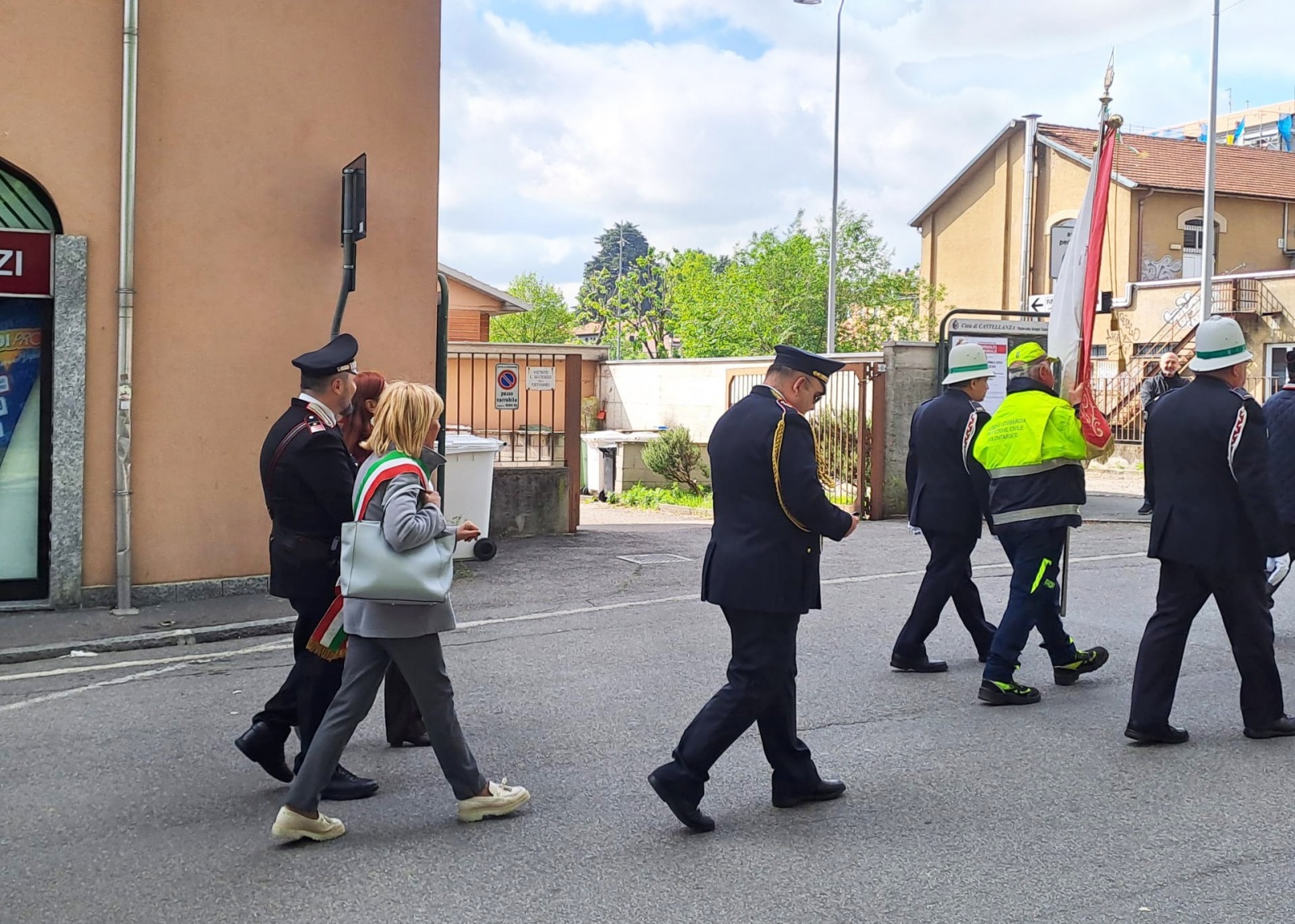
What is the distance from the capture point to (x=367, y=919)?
13.1 feet

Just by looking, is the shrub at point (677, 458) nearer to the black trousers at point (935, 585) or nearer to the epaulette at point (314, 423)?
the black trousers at point (935, 585)

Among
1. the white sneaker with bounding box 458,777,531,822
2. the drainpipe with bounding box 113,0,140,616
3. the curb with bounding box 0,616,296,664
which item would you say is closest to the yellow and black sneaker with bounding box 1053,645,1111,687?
the white sneaker with bounding box 458,777,531,822

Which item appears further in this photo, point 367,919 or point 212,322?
point 212,322

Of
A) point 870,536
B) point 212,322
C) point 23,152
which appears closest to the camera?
point 23,152

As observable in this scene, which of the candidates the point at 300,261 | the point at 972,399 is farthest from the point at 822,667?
the point at 300,261

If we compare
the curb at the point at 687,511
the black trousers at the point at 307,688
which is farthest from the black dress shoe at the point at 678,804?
the curb at the point at 687,511

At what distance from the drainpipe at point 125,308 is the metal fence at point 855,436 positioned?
8130 mm

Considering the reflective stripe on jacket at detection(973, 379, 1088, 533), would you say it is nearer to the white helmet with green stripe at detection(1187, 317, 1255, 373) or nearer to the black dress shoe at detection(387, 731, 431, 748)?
the white helmet with green stripe at detection(1187, 317, 1255, 373)

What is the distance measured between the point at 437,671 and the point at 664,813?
1.05 m

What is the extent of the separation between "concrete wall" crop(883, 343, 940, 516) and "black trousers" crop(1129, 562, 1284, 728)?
10153mm

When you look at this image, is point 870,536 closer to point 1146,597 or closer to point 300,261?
point 1146,597

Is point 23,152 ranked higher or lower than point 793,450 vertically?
higher

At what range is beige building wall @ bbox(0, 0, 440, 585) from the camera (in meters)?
9.15

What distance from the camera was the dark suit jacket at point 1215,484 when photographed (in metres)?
5.75
